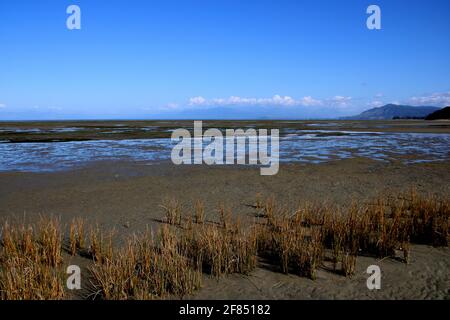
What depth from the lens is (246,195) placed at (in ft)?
37.6

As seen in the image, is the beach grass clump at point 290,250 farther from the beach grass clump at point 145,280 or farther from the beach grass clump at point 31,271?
the beach grass clump at point 31,271

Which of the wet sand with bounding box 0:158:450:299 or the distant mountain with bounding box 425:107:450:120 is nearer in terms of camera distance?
the wet sand with bounding box 0:158:450:299

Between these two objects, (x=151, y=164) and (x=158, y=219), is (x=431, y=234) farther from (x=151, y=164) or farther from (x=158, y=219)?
(x=151, y=164)

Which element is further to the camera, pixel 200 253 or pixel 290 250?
pixel 200 253

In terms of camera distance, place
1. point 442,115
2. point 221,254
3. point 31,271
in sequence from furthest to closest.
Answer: point 442,115
point 221,254
point 31,271

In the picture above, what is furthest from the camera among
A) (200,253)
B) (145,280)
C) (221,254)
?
(200,253)

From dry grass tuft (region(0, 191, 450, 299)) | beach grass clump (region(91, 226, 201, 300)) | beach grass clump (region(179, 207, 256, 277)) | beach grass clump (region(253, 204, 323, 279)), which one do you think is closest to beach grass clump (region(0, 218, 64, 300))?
dry grass tuft (region(0, 191, 450, 299))

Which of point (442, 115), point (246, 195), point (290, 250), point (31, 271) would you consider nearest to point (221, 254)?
point (290, 250)

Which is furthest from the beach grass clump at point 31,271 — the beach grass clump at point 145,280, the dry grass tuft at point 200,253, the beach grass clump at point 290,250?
the beach grass clump at point 290,250

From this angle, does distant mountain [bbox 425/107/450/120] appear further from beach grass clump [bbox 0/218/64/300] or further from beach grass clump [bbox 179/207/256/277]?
beach grass clump [bbox 0/218/64/300]

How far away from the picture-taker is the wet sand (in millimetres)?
5480

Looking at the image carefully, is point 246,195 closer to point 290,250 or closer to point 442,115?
point 290,250
